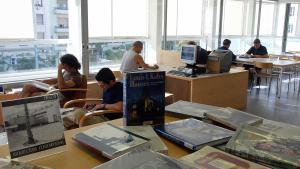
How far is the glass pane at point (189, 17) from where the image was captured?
7410mm

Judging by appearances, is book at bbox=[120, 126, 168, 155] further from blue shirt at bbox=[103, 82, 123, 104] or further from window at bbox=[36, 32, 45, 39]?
window at bbox=[36, 32, 45, 39]

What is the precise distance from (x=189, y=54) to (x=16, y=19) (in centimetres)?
270

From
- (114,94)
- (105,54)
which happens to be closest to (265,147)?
(114,94)

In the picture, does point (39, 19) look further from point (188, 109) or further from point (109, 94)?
point (188, 109)

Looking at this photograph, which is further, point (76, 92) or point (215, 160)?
point (76, 92)

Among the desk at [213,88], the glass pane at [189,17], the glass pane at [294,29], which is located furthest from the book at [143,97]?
the glass pane at [294,29]

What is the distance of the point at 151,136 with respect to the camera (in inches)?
49.8

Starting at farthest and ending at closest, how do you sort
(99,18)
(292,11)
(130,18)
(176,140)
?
1. (292,11)
2. (130,18)
3. (99,18)
4. (176,140)

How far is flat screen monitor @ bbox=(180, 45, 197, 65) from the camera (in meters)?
4.35

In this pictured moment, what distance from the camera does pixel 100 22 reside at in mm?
5633

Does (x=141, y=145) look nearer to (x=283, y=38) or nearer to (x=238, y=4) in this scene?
(x=238, y=4)

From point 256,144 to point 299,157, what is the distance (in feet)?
0.52

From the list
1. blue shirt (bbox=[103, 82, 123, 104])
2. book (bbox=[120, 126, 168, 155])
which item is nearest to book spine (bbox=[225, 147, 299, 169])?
book (bbox=[120, 126, 168, 155])

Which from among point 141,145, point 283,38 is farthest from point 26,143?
point 283,38
